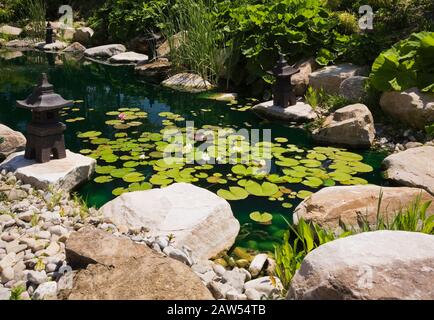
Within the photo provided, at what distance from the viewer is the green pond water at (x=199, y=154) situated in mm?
4160

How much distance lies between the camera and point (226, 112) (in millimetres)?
7117

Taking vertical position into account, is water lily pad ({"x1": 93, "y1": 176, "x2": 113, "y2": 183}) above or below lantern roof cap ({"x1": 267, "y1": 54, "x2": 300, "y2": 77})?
below

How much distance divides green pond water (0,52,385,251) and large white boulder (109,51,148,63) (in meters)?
2.83

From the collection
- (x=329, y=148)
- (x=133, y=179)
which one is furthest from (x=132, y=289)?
(x=329, y=148)

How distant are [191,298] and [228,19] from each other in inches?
295

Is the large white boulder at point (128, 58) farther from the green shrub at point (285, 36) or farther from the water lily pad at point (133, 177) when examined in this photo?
the water lily pad at point (133, 177)

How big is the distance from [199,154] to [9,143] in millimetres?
2064

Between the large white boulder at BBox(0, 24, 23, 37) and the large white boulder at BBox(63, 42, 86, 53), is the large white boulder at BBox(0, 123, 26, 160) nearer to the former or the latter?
the large white boulder at BBox(63, 42, 86, 53)

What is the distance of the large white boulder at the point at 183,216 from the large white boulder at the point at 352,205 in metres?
0.59

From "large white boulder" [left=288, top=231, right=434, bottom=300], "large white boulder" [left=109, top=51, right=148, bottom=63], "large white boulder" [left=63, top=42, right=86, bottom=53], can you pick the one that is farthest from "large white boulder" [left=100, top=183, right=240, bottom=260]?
"large white boulder" [left=63, top=42, right=86, bottom=53]

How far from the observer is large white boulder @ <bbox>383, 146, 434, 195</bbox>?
414 cm

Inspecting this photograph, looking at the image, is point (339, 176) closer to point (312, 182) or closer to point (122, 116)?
point (312, 182)

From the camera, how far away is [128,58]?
37.8ft

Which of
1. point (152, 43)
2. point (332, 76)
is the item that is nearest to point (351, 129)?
point (332, 76)
